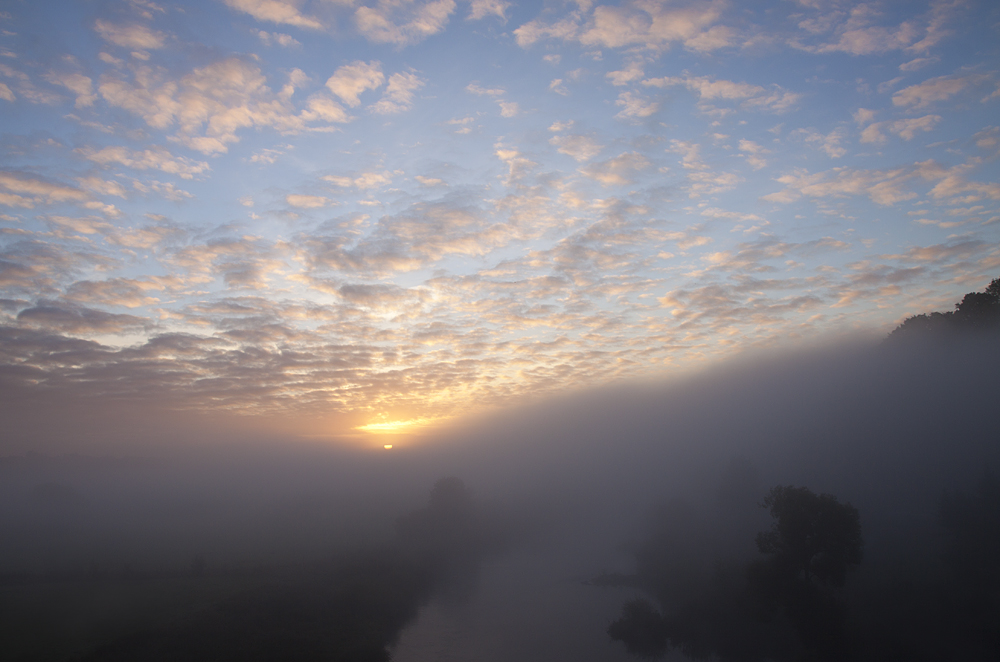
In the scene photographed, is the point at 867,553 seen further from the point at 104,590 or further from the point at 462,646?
the point at 104,590

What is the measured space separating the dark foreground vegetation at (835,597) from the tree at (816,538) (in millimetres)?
91

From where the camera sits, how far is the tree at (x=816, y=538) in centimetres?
3919

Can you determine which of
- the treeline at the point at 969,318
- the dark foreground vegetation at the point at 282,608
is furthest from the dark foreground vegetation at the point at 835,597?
the treeline at the point at 969,318

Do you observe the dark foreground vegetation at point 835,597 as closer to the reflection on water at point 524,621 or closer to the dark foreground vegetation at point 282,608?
the reflection on water at point 524,621

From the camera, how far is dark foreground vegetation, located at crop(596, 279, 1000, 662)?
33.6m

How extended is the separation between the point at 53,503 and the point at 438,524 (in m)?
120

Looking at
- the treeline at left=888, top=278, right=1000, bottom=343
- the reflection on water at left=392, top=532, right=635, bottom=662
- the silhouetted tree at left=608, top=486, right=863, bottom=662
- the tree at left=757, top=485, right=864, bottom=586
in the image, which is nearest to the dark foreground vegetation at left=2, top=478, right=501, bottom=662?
the reflection on water at left=392, top=532, right=635, bottom=662

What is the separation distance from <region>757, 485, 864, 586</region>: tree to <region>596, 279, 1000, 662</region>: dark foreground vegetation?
91mm

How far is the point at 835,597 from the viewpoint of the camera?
40.0 metres

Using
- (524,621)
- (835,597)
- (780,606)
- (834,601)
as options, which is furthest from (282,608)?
(835,597)

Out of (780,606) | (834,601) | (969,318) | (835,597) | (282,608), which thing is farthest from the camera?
A: (969,318)

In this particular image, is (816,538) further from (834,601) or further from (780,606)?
(780,606)

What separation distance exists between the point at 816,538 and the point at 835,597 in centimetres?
597

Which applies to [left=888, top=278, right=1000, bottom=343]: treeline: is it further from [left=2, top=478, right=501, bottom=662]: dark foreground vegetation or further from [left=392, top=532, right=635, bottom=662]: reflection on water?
[left=2, top=478, right=501, bottom=662]: dark foreground vegetation
